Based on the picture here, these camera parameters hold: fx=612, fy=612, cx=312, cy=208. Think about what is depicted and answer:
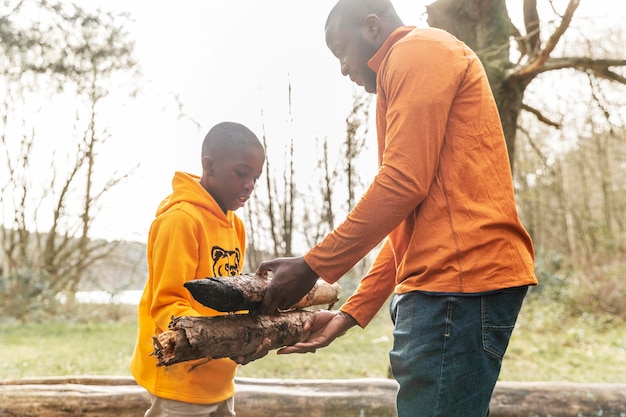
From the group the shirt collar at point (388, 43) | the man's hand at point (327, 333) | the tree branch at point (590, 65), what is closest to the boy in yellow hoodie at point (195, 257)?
the man's hand at point (327, 333)

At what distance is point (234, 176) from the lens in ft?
8.61

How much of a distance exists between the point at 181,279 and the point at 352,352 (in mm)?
5755

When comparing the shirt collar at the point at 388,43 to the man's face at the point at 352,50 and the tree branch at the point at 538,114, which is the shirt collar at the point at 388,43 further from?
the tree branch at the point at 538,114

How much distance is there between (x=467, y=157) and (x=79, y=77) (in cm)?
973

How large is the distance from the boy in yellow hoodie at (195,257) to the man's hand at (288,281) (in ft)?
1.81

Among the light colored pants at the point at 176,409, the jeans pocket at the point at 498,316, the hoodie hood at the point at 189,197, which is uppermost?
the hoodie hood at the point at 189,197

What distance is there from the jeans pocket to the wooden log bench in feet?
8.10

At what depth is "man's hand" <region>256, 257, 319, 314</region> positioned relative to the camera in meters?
1.63

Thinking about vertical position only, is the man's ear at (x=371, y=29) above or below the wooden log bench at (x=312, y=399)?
above

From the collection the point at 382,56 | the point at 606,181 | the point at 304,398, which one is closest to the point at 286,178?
the point at 304,398

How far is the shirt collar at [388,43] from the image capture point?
1.71m

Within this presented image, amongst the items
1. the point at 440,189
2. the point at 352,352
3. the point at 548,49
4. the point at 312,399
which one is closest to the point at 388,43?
the point at 440,189

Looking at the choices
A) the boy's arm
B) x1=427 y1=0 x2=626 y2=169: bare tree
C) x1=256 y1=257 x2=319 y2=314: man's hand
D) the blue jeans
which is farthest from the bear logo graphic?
x1=427 y1=0 x2=626 y2=169: bare tree

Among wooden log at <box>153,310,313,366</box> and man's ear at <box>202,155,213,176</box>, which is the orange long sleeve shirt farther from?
man's ear at <box>202,155,213,176</box>
